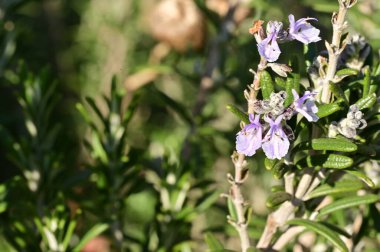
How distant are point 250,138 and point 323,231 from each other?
0.18 m

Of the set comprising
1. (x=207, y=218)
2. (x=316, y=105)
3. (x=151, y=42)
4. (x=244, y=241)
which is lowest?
(x=207, y=218)

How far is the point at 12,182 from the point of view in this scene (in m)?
0.92

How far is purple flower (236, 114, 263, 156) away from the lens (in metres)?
0.64

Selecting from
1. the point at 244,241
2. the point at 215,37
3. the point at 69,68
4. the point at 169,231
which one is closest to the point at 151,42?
the point at 69,68

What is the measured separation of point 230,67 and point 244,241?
713 mm

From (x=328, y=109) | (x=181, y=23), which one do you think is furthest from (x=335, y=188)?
(x=181, y=23)

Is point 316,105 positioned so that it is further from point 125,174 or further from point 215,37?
point 215,37

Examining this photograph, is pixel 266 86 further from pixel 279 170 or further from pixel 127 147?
pixel 127 147

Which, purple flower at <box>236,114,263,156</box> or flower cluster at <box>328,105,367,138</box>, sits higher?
purple flower at <box>236,114,263,156</box>

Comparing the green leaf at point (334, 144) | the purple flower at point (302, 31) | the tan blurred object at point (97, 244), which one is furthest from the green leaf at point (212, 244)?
the tan blurred object at point (97, 244)

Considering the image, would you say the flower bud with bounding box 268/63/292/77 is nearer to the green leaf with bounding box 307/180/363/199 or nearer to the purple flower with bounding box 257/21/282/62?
the purple flower with bounding box 257/21/282/62

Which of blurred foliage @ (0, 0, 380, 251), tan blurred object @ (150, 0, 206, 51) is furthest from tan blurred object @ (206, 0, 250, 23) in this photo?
tan blurred object @ (150, 0, 206, 51)

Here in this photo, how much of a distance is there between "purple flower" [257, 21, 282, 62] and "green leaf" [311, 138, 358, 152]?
0.13m

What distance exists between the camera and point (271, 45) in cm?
64
